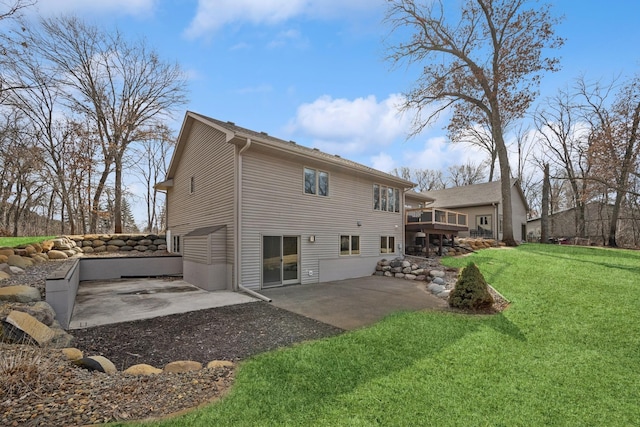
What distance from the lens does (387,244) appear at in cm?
1441

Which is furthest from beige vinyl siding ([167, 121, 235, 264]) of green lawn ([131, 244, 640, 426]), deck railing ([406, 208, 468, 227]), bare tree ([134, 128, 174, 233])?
bare tree ([134, 128, 174, 233])

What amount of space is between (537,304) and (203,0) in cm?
1123

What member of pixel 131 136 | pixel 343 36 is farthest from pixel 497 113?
pixel 131 136

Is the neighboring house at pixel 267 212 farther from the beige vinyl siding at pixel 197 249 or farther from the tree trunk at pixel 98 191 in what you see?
the tree trunk at pixel 98 191

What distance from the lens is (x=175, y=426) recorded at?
2506mm

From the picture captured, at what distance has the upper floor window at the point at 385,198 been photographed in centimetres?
1391

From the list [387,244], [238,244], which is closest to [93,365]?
[238,244]

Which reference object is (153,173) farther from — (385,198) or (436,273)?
(436,273)

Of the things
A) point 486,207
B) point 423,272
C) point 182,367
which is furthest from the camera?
point 486,207

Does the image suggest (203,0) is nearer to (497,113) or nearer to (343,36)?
(343,36)

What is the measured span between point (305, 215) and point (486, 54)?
16.5 meters

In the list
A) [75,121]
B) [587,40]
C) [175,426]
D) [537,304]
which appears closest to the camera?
[175,426]

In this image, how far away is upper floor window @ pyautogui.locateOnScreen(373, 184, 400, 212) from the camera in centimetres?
1391

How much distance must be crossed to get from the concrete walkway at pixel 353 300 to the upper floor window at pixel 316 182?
3377 millimetres
